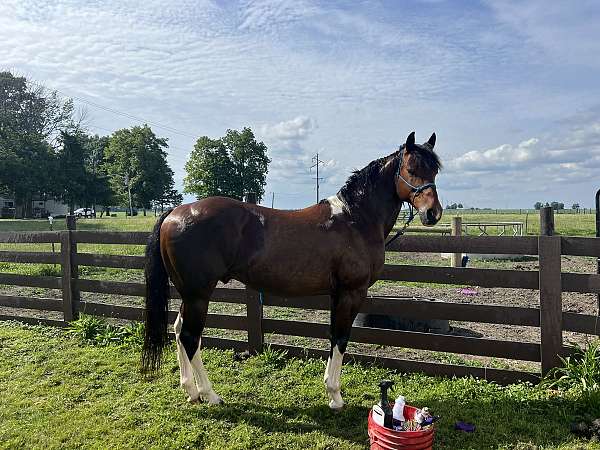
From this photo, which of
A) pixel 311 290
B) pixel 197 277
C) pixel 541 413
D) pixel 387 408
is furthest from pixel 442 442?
pixel 197 277

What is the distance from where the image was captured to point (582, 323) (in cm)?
402

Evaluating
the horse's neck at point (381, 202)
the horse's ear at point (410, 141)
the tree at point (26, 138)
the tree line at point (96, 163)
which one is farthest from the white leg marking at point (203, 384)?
the tree at point (26, 138)

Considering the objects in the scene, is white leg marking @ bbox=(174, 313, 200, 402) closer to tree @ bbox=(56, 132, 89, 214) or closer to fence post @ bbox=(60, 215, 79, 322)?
fence post @ bbox=(60, 215, 79, 322)

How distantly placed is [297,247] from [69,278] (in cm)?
420

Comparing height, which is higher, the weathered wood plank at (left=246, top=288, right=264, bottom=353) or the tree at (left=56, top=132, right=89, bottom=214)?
the tree at (left=56, top=132, right=89, bottom=214)

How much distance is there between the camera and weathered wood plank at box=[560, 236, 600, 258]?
393 centimetres

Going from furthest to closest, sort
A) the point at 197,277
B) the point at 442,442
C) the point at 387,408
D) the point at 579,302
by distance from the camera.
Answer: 1. the point at 579,302
2. the point at 197,277
3. the point at 442,442
4. the point at 387,408

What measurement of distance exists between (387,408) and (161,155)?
59.9m

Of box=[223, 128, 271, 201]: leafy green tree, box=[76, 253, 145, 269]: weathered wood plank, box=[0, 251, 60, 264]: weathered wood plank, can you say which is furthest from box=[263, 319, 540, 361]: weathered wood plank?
box=[223, 128, 271, 201]: leafy green tree

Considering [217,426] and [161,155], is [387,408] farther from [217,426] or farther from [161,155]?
[161,155]

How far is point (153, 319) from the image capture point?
4086 mm

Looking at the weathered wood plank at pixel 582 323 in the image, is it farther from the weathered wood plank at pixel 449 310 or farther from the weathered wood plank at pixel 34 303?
the weathered wood plank at pixel 34 303

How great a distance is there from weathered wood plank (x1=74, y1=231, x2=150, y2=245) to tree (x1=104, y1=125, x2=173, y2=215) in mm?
52018

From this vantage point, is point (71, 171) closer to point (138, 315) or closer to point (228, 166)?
point (228, 166)
